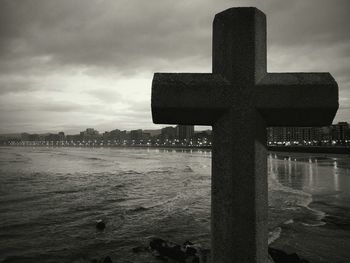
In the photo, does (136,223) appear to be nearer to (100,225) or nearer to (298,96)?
(100,225)

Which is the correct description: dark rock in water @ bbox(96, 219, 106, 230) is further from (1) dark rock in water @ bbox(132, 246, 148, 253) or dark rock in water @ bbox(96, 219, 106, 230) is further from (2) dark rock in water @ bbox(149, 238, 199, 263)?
(2) dark rock in water @ bbox(149, 238, 199, 263)

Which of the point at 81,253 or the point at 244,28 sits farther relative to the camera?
the point at 81,253

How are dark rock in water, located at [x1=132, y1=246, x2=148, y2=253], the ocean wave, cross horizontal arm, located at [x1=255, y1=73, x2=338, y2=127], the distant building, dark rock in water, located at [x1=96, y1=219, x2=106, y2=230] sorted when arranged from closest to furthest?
cross horizontal arm, located at [x1=255, y1=73, x2=338, y2=127] → dark rock in water, located at [x1=132, y1=246, x2=148, y2=253] → the ocean wave → dark rock in water, located at [x1=96, y1=219, x2=106, y2=230] → the distant building

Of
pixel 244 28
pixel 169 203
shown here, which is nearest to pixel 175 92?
pixel 244 28

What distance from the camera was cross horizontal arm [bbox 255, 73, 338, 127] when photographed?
81.6 inches

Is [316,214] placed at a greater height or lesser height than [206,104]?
lesser

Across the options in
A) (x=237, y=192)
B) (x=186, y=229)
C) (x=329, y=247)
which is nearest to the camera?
(x=237, y=192)

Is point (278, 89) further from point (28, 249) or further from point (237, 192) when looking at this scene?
point (28, 249)

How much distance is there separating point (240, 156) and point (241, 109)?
338mm

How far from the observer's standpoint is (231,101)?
214 cm

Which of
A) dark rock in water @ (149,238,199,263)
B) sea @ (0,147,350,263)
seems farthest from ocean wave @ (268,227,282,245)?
dark rock in water @ (149,238,199,263)

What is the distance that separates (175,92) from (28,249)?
7999 millimetres

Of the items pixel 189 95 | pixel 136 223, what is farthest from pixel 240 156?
pixel 136 223

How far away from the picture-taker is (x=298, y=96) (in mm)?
2105
